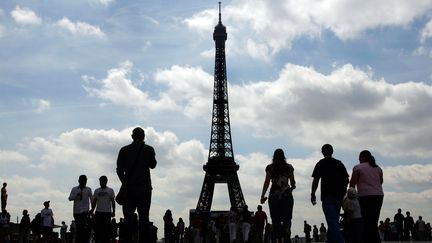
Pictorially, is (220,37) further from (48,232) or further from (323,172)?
(323,172)

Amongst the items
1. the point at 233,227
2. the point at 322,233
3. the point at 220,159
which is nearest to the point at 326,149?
the point at 233,227

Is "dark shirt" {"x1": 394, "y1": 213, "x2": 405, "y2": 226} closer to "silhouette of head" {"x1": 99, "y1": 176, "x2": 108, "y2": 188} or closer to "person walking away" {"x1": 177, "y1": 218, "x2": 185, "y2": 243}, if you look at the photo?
"person walking away" {"x1": 177, "y1": 218, "x2": 185, "y2": 243}

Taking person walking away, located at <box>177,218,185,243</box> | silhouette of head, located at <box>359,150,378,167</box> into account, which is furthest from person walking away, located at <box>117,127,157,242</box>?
person walking away, located at <box>177,218,185,243</box>

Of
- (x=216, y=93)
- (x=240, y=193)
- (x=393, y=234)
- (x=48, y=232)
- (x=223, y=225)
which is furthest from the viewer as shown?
(x=216, y=93)

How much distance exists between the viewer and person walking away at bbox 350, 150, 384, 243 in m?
11.1

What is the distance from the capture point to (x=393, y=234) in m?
28.9

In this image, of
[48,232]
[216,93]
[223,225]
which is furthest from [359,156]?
[216,93]

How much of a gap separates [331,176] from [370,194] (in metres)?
1.06

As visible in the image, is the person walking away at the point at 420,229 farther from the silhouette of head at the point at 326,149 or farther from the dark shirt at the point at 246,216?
the silhouette of head at the point at 326,149

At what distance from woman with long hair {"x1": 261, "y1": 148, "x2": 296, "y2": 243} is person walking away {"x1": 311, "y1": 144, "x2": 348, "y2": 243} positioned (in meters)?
1.15

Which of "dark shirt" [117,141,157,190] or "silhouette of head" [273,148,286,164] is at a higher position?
"silhouette of head" [273,148,286,164]

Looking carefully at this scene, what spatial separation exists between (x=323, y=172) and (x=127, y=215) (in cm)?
316

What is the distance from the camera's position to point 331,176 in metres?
10.4

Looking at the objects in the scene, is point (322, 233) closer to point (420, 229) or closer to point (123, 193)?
point (420, 229)
